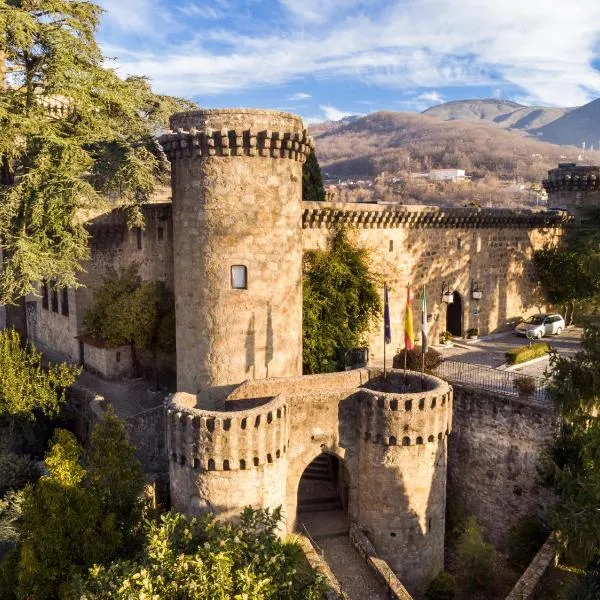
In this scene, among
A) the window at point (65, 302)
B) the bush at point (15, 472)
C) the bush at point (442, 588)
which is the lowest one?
the bush at point (442, 588)

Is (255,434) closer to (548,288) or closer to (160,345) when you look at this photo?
(160,345)

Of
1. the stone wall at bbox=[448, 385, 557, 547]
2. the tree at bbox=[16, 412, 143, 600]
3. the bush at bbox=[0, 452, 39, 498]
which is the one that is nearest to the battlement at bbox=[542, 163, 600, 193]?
the stone wall at bbox=[448, 385, 557, 547]

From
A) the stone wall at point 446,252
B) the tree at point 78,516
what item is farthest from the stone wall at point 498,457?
the tree at point 78,516

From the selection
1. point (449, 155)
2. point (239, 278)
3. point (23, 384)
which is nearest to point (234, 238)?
point (239, 278)

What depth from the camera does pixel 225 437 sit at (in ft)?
50.9

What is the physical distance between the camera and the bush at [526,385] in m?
19.7

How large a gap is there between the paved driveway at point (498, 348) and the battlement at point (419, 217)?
6150mm

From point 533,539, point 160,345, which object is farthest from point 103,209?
point 533,539

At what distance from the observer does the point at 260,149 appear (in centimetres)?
1862

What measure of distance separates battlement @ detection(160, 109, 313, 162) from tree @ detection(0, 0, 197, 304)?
14.0ft

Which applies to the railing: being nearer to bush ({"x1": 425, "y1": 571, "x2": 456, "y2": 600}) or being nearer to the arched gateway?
the arched gateway

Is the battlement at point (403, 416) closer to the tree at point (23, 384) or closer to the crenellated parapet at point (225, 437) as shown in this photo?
the crenellated parapet at point (225, 437)

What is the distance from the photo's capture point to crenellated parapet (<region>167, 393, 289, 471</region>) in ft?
51.0

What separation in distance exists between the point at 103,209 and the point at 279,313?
8385 millimetres
